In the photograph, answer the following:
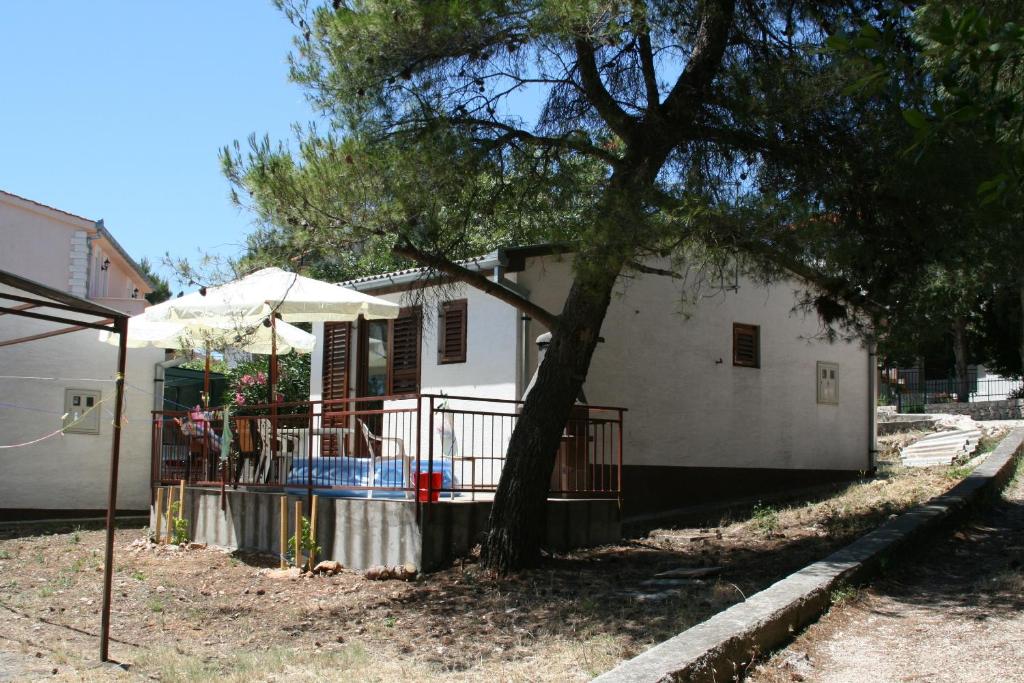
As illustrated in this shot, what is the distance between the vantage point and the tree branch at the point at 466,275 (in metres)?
8.85

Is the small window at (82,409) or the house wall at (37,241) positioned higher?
the house wall at (37,241)

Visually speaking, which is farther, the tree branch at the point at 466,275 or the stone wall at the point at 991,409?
the stone wall at the point at 991,409

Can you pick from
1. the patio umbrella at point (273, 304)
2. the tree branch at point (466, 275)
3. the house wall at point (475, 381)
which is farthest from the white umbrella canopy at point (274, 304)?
the tree branch at point (466, 275)

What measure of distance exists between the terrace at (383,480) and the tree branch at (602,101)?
119 inches

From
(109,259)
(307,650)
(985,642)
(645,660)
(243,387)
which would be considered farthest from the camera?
(109,259)

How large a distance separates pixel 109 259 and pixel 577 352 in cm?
2499

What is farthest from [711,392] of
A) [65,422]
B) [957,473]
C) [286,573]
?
[65,422]

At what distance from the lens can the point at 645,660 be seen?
4.90m

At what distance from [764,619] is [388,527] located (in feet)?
16.5

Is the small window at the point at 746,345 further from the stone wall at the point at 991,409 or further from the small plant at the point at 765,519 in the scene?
the stone wall at the point at 991,409

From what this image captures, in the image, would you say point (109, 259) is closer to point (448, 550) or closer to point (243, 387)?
point (243, 387)

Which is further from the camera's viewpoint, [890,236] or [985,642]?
[890,236]

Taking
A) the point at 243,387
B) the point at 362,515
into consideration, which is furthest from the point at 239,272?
the point at 243,387

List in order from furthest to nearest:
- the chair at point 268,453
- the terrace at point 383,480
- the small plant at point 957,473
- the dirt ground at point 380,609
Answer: the small plant at point 957,473, the chair at point 268,453, the terrace at point 383,480, the dirt ground at point 380,609
